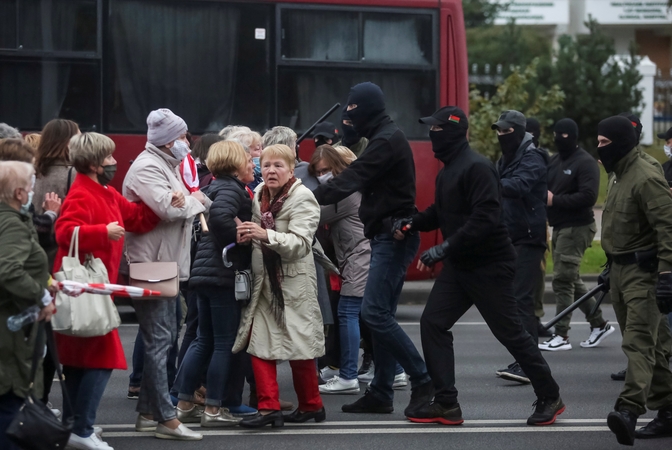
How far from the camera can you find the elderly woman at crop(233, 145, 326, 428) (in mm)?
6188

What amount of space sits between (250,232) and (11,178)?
1.55m

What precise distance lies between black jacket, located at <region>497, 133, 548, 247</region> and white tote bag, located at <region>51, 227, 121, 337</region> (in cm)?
368

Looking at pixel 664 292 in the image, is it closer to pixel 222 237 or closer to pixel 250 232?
pixel 250 232

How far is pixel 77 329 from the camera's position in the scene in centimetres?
525

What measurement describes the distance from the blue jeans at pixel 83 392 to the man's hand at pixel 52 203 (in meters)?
0.85

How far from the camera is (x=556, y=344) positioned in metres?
9.49

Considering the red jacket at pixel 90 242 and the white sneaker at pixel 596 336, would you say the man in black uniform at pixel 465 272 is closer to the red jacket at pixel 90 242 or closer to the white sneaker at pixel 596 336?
the red jacket at pixel 90 242

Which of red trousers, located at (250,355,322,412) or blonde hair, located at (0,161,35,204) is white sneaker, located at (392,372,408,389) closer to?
red trousers, located at (250,355,322,412)

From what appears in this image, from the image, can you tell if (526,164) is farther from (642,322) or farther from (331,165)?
(642,322)

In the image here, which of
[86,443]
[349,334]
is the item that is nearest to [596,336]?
[349,334]

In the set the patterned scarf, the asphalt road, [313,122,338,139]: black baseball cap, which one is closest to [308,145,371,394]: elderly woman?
the asphalt road

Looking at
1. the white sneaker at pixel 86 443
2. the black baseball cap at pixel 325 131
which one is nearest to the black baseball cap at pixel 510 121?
the black baseball cap at pixel 325 131

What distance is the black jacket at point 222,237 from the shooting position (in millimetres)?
6074

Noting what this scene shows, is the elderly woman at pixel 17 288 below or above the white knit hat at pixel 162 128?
below
